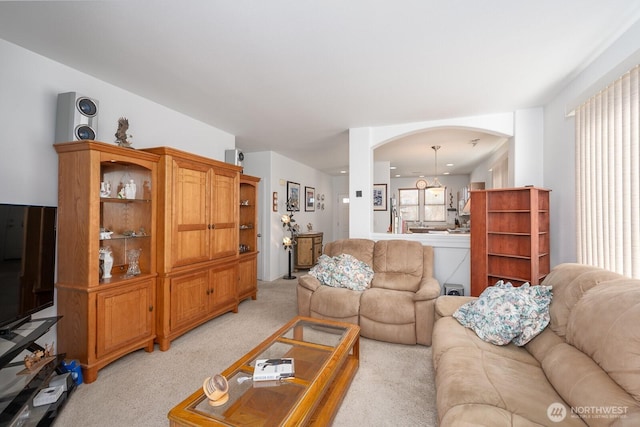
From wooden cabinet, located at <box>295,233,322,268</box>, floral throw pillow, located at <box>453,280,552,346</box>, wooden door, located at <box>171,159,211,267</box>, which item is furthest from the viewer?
wooden cabinet, located at <box>295,233,322,268</box>

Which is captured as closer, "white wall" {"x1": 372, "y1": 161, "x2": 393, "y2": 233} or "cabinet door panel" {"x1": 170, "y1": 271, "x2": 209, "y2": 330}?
"cabinet door panel" {"x1": 170, "y1": 271, "x2": 209, "y2": 330}

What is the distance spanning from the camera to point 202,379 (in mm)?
2221

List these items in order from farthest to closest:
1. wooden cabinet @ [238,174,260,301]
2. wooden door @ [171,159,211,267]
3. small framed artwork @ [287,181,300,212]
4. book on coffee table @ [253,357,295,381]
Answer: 1. small framed artwork @ [287,181,300,212]
2. wooden cabinet @ [238,174,260,301]
3. wooden door @ [171,159,211,267]
4. book on coffee table @ [253,357,295,381]

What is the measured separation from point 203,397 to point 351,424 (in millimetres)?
941

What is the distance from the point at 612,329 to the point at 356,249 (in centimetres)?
258

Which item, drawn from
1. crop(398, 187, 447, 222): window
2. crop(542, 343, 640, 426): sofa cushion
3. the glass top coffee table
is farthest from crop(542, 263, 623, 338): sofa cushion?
crop(398, 187, 447, 222): window

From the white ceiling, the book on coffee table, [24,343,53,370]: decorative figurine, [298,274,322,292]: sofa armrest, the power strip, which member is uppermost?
the white ceiling

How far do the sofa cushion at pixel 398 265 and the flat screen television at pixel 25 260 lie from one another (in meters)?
Answer: 3.02

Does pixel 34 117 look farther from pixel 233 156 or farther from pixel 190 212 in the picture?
pixel 233 156

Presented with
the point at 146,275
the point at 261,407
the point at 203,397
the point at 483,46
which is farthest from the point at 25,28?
the point at 483,46

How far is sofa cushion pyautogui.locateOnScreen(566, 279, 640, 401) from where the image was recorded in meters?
1.14

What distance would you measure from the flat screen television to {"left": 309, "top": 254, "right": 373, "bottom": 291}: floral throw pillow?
2.44m

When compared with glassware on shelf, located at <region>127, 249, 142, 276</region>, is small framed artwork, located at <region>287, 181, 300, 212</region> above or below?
above

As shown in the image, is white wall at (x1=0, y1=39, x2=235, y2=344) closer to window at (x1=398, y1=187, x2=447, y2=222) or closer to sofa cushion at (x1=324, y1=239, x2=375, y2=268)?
sofa cushion at (x1=324, y1=239, x2=375, y2=268)
